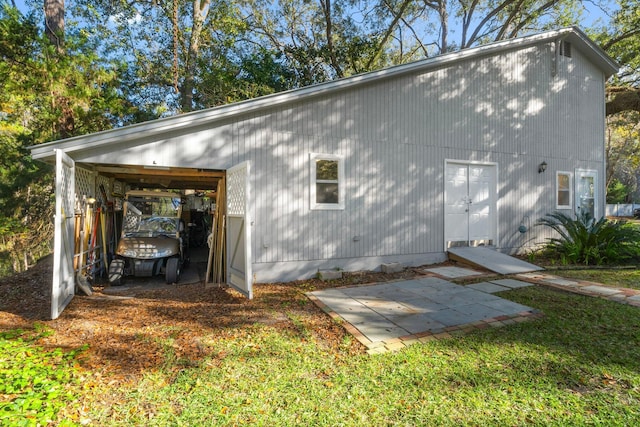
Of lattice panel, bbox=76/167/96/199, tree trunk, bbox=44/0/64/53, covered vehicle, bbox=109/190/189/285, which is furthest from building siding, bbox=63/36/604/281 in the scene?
tree trunk, bbox=44/0/64/53

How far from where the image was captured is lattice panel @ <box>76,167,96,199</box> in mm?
5395

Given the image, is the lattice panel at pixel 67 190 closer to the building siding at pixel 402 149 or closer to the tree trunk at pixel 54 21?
the building siding at pixel 402 149

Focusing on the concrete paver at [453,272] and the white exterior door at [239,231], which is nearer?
the white exterior door at [239,231]

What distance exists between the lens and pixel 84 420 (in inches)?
84.4

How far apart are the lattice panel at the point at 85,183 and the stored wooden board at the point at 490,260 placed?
292 inches

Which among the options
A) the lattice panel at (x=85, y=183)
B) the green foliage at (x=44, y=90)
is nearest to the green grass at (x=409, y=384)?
the lattice panel at (x=85, y=183)

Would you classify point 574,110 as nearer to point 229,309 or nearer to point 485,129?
point 485,129

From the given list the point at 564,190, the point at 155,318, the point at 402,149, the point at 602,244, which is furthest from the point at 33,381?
the point at 564,190

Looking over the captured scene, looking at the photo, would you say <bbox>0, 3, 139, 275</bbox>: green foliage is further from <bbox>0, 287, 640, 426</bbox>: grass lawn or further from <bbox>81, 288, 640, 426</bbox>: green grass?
<bbox>81, 288, 640, 426</bbox>: green grass

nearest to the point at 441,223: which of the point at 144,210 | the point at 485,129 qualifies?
the point at 485,129

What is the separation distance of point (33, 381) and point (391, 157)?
627 centimetres

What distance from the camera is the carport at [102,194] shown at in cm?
425

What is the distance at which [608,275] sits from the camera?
20.0 feet

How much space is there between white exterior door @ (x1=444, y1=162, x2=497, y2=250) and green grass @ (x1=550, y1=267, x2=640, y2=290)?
5.68ft
